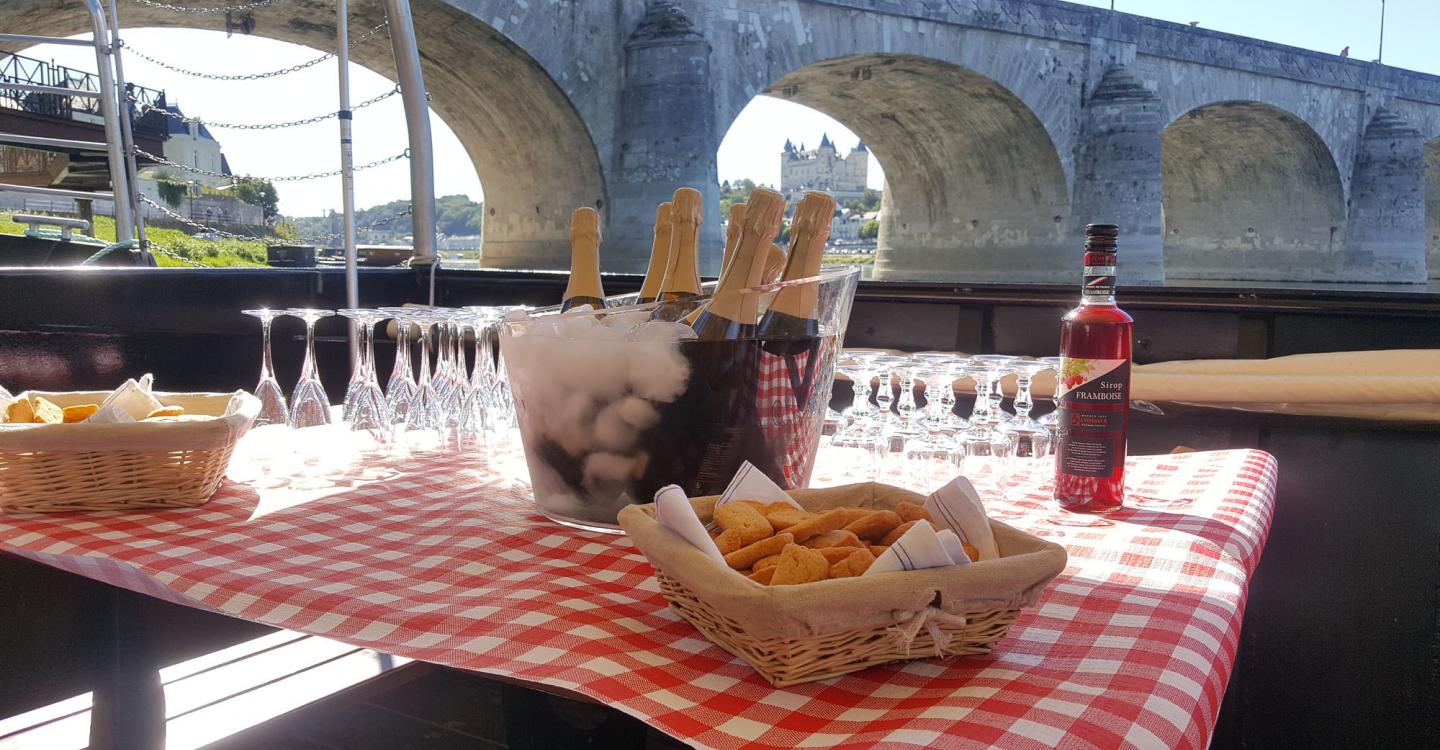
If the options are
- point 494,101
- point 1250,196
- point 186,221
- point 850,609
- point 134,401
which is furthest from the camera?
point 1250,196

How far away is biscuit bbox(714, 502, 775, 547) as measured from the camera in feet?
2.44

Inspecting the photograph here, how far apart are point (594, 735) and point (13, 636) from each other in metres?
1.34

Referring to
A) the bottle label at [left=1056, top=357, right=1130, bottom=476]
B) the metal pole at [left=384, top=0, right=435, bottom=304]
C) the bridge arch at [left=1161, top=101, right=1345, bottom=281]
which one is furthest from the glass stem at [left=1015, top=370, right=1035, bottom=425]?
the bridge arch at [left=1161, top=101, right=1345, bottom=281]

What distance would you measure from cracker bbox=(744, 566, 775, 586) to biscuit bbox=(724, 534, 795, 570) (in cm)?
3

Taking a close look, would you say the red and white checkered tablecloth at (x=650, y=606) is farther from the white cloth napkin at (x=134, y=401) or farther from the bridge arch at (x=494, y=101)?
the bridge arch at (x=494, y=101)

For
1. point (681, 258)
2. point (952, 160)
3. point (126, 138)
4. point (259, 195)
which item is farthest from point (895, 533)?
point (259, 195)

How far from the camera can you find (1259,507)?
116 centimetres

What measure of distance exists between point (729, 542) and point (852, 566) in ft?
0.33

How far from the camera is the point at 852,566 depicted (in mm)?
681

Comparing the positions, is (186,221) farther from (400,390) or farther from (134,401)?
(134,401)

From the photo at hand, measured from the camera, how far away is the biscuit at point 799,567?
2.18 ft

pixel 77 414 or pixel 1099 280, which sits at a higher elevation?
pixel 1099 280

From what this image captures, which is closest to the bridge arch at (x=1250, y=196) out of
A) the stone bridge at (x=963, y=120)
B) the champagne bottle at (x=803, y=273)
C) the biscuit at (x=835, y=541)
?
the stone bridge at (x=963, y=120)

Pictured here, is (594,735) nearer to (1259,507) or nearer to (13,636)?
(1259,507)
